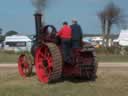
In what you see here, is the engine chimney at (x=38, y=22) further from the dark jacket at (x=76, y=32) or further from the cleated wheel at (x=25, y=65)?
the dark jacket at (x=76, y=32)

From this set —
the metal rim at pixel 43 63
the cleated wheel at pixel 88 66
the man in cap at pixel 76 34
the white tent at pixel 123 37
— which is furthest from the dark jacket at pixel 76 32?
the white tent at pixel 123 37

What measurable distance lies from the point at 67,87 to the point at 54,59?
3.08 feet

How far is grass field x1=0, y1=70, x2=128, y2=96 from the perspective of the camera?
12.1 m

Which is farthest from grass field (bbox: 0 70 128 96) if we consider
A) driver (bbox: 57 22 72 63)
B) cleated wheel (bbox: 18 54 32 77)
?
driver (bbox: 57 22 72 63)

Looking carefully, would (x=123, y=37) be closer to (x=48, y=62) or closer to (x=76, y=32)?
(x=76, y=32)

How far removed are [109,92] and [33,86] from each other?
2.43 meters

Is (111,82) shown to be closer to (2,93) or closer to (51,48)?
(51,48)

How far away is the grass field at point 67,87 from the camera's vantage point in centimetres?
1207

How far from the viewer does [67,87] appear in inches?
520

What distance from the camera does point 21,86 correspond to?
536 inches

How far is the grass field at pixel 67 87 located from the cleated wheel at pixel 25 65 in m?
0.43

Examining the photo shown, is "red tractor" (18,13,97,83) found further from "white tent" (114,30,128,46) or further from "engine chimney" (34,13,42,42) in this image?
"white tent" (114,30,128,46)

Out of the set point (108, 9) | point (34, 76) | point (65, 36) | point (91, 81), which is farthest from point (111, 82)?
point (108, 9)

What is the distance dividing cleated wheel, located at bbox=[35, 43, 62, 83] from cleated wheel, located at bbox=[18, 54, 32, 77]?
3.57 ft
